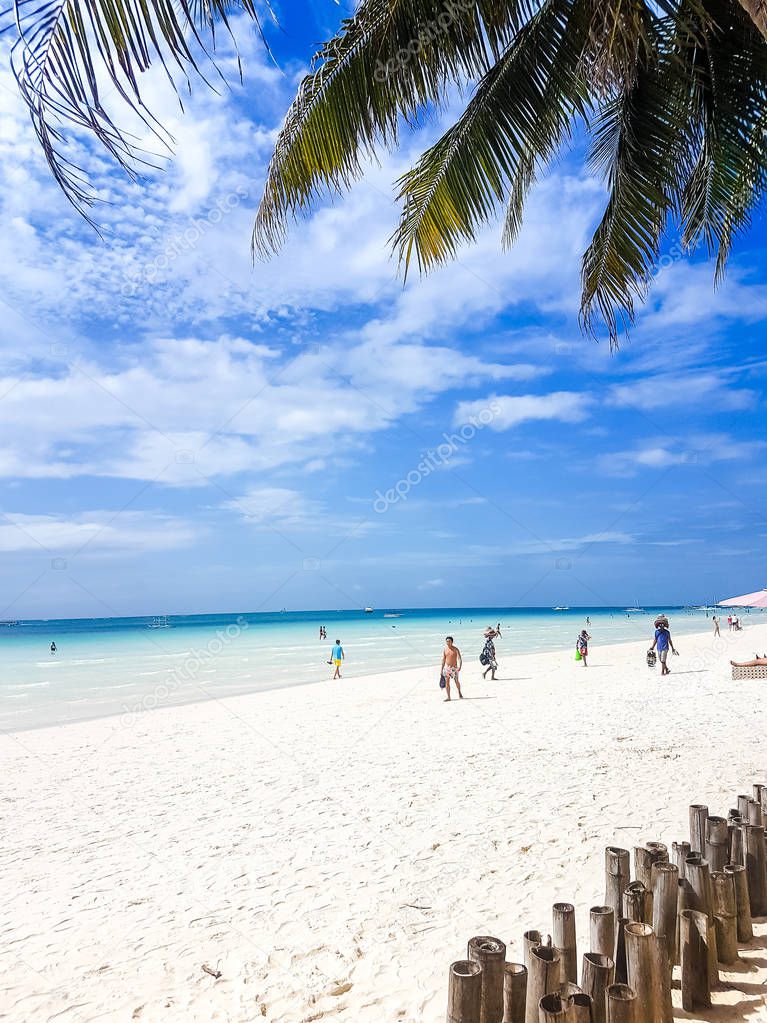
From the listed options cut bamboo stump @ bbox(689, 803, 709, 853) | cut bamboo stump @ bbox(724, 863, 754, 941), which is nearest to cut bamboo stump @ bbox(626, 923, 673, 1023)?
cut bamboo stump @ bbox(724, 863, 754, 941)

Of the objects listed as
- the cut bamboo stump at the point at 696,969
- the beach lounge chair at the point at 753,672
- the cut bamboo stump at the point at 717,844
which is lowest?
the beach lounge chair at the point at 753,672

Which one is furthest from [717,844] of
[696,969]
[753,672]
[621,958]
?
[753,672]

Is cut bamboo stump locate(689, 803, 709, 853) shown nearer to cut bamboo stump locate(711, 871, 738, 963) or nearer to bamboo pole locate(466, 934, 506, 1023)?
cut bamboo stump locate(711, 871, 738, 963)

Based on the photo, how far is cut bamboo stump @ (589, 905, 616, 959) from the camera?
2.63 metres

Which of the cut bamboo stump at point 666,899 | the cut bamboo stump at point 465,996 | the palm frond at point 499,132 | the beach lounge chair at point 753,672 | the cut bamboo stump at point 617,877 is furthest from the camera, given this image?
the beach lounge chair at point 753,672

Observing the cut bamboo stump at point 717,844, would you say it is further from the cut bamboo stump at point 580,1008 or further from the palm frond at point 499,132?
the palm frond at point 499,132

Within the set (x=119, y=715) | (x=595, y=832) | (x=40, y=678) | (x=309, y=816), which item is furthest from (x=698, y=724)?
(x=40, y=678)

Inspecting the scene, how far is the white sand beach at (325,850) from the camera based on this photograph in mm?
3369

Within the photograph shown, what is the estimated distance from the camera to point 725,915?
114 inches

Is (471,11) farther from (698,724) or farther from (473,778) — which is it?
(698,724)

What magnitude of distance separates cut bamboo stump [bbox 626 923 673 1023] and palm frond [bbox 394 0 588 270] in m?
4.97

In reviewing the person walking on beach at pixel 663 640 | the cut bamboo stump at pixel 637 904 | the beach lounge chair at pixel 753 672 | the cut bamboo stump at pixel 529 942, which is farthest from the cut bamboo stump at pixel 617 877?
the person walking on beach at pixel 663 640

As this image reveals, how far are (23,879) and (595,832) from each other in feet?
15.2

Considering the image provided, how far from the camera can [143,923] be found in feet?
13.6
